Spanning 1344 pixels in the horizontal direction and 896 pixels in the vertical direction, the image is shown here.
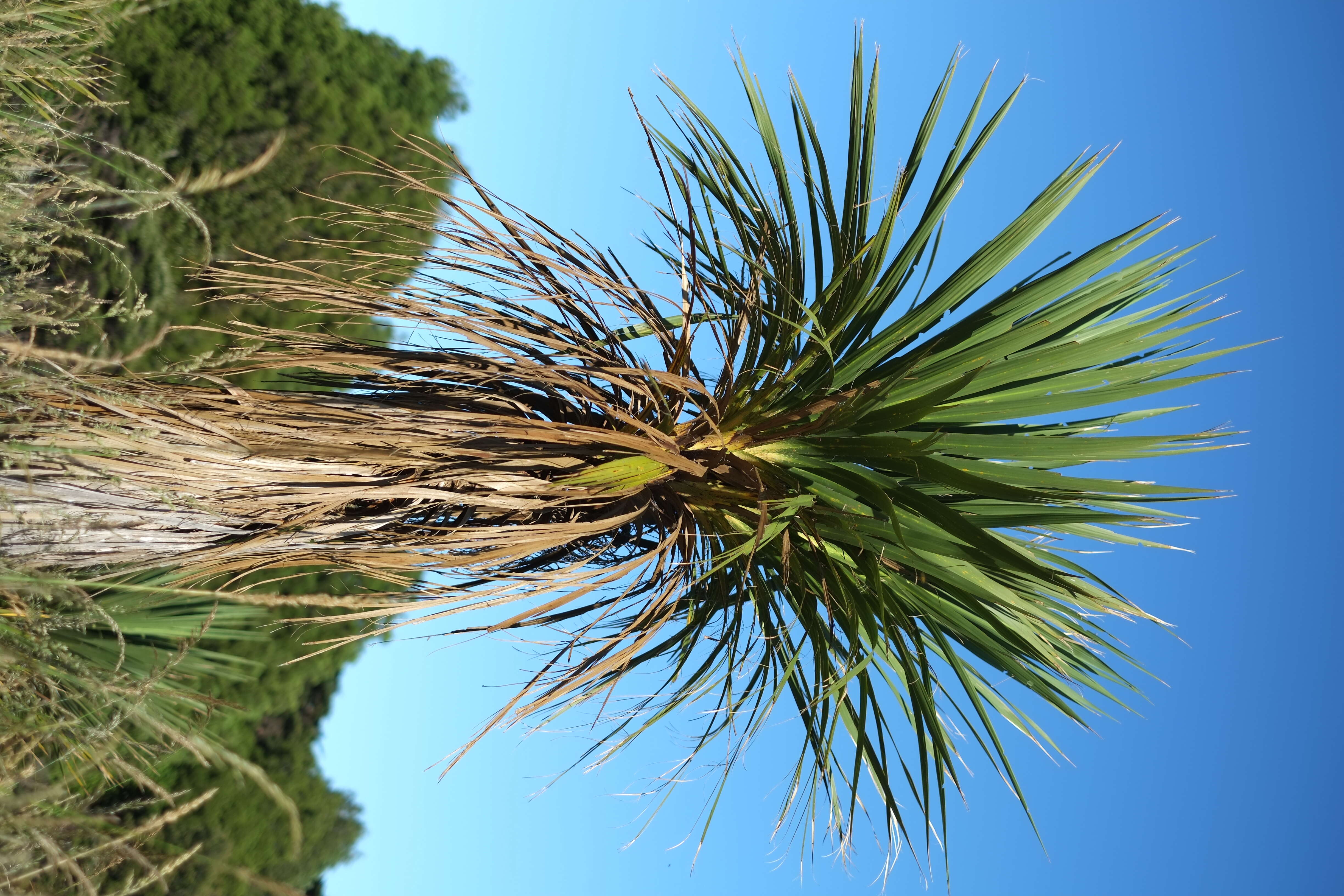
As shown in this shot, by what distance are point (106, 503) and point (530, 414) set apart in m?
0.96

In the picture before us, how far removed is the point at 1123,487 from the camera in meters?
1.80

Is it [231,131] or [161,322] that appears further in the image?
[231,131]

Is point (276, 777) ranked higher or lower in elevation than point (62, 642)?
lower

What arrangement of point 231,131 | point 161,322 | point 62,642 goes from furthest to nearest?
point 231,131 < point 161,322 < point 62,642

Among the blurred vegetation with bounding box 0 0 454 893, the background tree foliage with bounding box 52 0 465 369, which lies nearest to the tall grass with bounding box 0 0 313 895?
the blurred vegetation with bounding box 0 0 454 893

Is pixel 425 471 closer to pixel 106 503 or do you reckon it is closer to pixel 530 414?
pixel 530 414

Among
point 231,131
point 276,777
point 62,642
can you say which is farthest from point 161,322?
point 62,642

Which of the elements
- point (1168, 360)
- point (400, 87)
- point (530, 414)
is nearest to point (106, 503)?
point (530, 414)

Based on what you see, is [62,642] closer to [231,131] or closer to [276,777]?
[276,777]

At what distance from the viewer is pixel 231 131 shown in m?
5.57

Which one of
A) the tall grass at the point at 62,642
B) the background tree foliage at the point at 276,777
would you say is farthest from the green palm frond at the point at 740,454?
the background tree foliage at the point at 276,777

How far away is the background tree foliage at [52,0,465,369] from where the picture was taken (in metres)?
5.19

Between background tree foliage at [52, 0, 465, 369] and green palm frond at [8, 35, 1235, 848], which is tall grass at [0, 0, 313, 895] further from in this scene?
background tree foliage at [52, 0, 465, 369]

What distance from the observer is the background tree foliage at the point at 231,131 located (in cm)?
519
